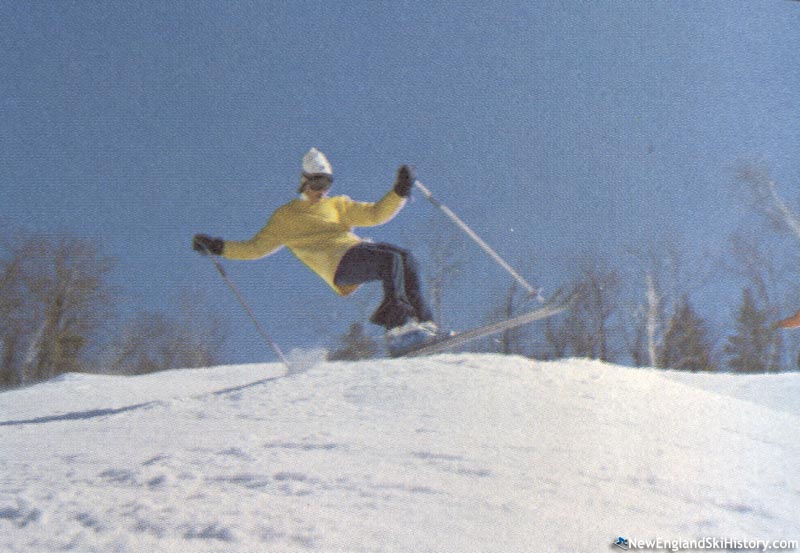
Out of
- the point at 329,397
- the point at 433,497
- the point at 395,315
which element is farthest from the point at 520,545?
the point at 395,315

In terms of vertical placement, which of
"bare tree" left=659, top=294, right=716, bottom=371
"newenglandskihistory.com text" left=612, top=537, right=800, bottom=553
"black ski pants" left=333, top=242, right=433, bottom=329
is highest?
"black ski pants" left=333, top=242, right=433, bottom=329

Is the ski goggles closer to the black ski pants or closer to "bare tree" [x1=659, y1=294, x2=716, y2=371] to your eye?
the black ski pants

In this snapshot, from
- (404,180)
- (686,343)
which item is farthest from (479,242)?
(686,343)

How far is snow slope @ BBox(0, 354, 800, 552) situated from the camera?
67.5 inches

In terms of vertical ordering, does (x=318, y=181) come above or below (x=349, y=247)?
above

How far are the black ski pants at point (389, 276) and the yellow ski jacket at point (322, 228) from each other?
0.26 ft

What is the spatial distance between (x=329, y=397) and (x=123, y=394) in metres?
2.89

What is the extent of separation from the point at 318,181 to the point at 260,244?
2.35 feet

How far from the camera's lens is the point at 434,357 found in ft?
13.1

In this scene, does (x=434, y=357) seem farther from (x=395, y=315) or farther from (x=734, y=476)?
(x=734, y=476)

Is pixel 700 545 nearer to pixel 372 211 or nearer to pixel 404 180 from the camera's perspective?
pixel 404 180

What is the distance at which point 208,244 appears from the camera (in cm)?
504

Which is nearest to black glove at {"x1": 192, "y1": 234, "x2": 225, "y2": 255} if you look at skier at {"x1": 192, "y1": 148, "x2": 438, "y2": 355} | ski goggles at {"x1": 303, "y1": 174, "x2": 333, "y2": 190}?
skier at {"x1": 192, "y1": 148, "x2": 438, "y2": 355}

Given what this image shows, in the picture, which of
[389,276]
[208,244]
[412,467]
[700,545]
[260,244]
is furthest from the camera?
[208,244]
